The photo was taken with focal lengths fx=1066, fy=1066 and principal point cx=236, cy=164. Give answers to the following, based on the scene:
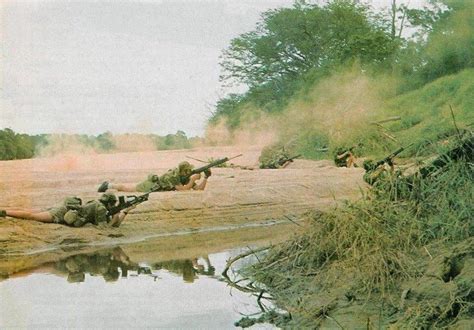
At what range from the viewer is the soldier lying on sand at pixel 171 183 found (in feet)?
56.2

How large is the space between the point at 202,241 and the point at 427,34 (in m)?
15.6

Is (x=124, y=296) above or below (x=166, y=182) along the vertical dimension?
below

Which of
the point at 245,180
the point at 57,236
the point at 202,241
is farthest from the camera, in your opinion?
the point at 245,180

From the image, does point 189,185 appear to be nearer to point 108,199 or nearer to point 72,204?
point 108,199

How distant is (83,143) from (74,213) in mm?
11233

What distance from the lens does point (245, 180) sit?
19.9 meters

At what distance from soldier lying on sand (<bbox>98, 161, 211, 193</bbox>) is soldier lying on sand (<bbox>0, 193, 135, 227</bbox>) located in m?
2.48

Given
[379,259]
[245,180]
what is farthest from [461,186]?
[245,180]

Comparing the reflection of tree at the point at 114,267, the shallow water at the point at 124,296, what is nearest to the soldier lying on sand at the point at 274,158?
the reflection of tree at the point at 114,267

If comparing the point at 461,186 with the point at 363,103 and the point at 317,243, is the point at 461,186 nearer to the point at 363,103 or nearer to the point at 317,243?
the point at 317,243

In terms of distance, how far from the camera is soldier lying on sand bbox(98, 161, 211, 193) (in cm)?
1712

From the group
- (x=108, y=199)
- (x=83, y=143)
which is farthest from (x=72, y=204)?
(x=83, y=143)

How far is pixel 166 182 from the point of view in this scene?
17.2 m

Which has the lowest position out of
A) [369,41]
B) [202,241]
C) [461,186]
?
[202,241]
